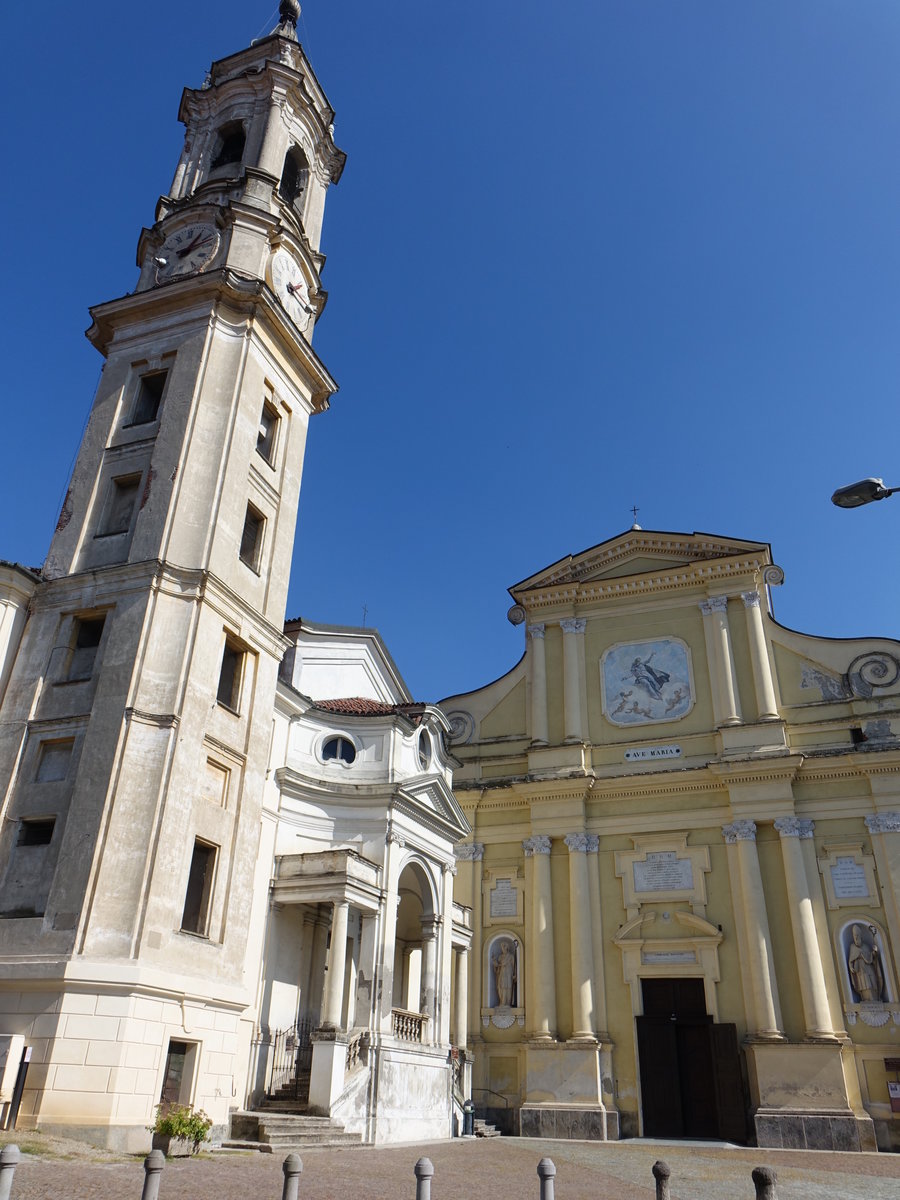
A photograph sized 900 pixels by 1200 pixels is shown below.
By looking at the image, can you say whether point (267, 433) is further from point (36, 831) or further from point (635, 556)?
point (635, 556)

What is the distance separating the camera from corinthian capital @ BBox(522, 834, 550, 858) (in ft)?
92.9

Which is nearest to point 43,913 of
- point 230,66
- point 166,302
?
point 166,302

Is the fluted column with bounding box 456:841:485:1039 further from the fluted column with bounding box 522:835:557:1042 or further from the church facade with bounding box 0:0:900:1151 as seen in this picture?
the fluted column with bounding box 522:835:557:1042

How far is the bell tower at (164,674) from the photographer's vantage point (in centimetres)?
1371

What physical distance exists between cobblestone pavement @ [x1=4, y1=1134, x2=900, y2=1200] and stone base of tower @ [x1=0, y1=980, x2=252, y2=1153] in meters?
0.80

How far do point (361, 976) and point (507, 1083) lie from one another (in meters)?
9.32

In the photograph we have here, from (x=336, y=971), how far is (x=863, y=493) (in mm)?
13783

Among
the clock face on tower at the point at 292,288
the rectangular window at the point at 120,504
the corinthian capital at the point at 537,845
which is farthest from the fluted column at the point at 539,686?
the rectangular window at the point at 120,504

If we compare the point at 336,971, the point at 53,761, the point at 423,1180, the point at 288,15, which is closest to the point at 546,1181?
the point at 423,1180

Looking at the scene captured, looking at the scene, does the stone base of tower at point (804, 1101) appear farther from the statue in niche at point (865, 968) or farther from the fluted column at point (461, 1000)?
the fluted column at point (461, 1000)

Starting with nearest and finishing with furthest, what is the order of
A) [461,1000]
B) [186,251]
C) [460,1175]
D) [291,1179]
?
[291,1179] < [460,1175] < [186,251] < [461,1000]

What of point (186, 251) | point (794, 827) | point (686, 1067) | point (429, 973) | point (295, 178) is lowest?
point (686, 1067)

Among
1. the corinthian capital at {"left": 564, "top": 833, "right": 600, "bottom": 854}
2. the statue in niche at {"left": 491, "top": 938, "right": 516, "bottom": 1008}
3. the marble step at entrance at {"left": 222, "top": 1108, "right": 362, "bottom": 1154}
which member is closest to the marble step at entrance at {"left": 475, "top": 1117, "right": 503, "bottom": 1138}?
the statue in niche at {"left": 491, "top": 938, "right": 516, "bottom": 1008}

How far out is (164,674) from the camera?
1625 centimetres
